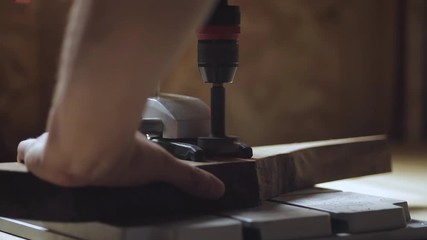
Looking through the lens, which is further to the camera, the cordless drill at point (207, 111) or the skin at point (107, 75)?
the cordless drill at point (207, 111)

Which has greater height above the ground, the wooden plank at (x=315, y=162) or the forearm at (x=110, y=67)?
the forearm at (x=110, y=67)

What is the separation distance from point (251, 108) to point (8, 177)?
4.00 feet

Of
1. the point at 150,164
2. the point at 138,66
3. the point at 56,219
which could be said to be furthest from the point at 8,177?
the point at 138,66

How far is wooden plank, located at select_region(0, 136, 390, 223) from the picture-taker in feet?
3.45

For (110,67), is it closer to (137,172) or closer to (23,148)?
(137,172)

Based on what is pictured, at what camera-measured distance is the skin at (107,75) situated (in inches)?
34.5

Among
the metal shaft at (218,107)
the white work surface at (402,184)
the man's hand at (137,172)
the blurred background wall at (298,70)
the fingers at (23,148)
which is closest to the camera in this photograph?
the man's hand at (137,172)

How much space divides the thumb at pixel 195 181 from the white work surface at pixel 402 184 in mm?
411

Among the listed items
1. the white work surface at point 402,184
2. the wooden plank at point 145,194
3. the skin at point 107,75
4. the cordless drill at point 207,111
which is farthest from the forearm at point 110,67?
the white work surface at point 402,184

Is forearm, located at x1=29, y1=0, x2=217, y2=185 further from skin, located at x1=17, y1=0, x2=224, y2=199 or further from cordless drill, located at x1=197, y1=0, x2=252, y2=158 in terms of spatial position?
cordless drill, located at x1=197, y1=0, x2=252, y2=158

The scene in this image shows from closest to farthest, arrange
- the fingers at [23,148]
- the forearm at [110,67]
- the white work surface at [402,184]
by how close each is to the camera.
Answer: the forearm at [110,67] → the fingers at [23,148] → the white work surface at [402,184]

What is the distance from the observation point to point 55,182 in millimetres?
1001

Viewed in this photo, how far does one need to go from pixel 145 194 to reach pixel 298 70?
1347mm

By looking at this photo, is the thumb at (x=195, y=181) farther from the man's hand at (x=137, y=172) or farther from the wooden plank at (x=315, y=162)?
the wooden plank at (x=315, y=162)
